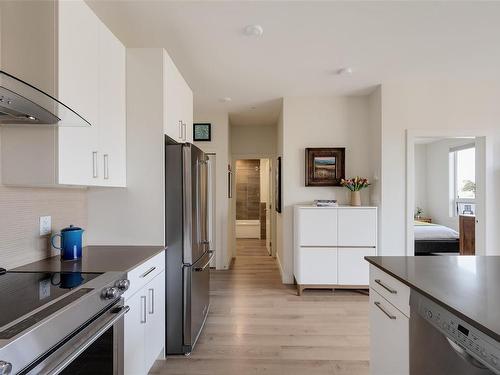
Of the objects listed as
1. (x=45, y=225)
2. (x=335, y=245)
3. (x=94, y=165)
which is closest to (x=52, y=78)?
(x=94, y=165)

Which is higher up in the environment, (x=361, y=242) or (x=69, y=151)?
(x=69, y=151)


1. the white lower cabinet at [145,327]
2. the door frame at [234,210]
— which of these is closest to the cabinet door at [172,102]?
the white lower cabinet at [145,327]

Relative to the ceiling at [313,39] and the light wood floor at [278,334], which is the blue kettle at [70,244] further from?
the ceiling at [313,39]

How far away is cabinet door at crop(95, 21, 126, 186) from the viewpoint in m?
1.83

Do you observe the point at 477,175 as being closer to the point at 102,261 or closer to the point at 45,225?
the point at 102,261

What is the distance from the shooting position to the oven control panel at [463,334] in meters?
0.83

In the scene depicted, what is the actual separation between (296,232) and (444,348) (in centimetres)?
266

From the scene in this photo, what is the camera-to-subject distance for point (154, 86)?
2137 millimetres

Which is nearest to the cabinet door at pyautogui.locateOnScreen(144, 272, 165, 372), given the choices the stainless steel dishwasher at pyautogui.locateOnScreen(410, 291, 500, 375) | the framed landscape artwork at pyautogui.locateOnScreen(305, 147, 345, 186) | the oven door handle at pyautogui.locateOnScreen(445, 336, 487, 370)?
the stainless steel dishwasher at pyautogui.locateOnScreen(410, 291, 500, 375)

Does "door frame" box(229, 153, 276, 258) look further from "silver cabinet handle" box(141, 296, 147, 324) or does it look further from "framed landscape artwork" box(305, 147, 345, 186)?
"silver cabinet handle" box(141, 296, 147, 324)

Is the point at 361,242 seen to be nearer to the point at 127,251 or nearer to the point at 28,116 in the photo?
the point at 127,251

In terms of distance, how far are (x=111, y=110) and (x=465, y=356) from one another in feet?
7.36

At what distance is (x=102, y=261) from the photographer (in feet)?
5.62

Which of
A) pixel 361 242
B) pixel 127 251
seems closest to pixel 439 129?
pixel 361 242
